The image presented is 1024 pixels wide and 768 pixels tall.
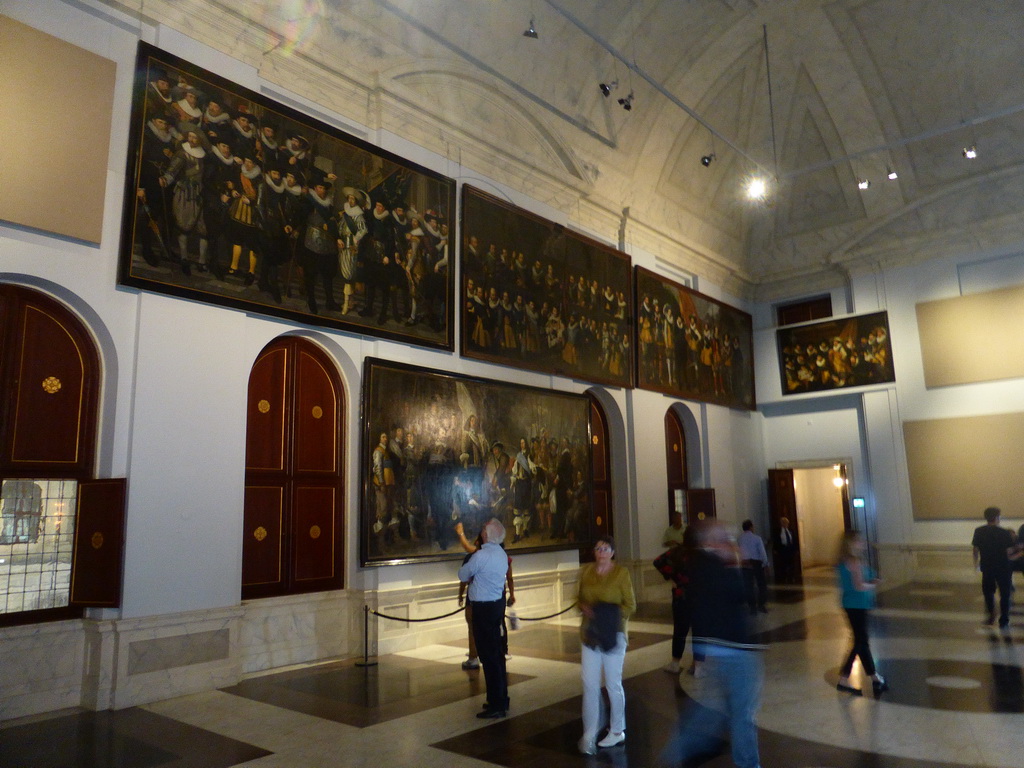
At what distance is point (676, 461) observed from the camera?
17.7 meters

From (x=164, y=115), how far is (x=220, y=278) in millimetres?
1890

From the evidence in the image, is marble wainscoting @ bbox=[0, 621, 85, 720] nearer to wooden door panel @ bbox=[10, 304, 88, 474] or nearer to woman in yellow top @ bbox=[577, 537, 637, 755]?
wooden door panel @ bbox=[10, 304, 88, 474]

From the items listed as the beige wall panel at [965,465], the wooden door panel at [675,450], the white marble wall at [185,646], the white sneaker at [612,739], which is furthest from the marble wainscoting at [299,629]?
the beige wall panel at [965,465]

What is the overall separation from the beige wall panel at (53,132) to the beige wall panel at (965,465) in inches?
710

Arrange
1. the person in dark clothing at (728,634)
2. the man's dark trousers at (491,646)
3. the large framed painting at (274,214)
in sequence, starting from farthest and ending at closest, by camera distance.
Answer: the large framed painting at (274,214) < the man's dark trousers at (491,646) < the person in dark clothing at (728,634)

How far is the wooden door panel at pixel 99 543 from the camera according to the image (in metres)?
7.31

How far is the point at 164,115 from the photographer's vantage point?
839 centimetres

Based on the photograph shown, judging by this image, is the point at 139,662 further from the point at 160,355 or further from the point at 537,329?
the point at 537,329

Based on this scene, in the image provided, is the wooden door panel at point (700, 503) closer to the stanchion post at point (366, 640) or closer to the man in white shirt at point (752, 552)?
the man in white shirt at point (752, 552)

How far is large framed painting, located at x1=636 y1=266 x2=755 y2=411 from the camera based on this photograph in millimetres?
16594

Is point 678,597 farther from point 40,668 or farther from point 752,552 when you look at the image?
point 40,668

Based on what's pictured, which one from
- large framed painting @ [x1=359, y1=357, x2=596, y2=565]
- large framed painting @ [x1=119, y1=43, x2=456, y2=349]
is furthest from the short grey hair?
large framed painting @ [x1=119, y1=43, x2=456, y2=349]

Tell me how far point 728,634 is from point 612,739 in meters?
1.57

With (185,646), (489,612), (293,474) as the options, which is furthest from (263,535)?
(489,612)
